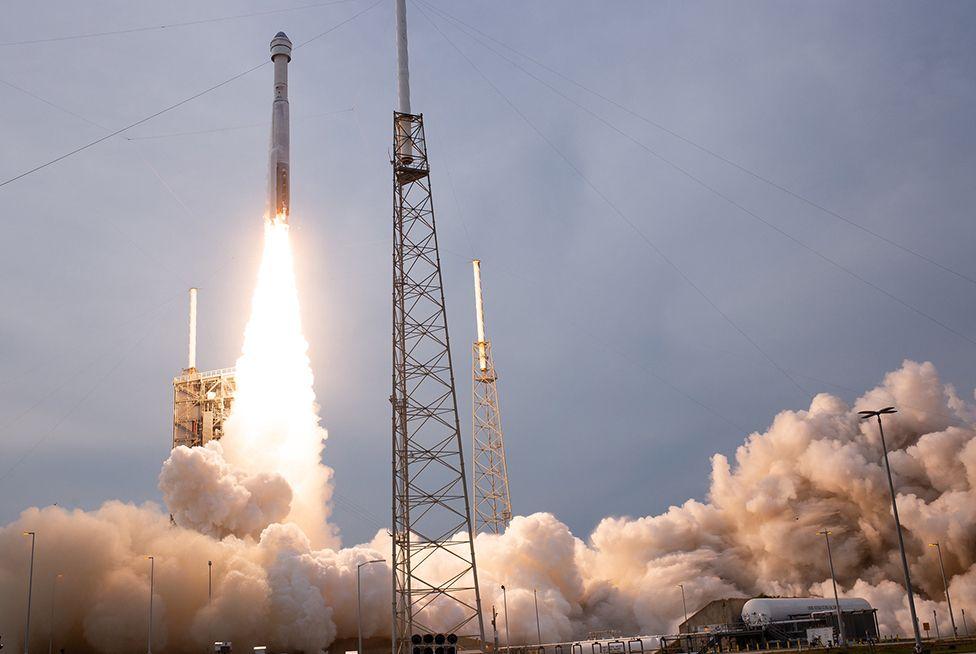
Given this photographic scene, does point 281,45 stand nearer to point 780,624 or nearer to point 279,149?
point 279,149

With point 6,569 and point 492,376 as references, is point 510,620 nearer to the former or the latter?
point 492,376

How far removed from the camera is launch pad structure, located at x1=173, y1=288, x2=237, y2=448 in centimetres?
9388

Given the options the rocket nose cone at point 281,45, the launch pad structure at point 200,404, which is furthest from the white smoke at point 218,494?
the rocket nose cone at point 281,45

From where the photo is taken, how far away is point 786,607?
79.0m

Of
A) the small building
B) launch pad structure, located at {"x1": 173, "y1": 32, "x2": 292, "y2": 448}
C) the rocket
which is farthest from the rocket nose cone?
the small building

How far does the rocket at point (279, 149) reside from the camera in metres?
80.1

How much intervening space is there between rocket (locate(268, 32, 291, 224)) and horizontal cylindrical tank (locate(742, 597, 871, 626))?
47.8 metres

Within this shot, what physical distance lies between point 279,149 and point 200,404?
93.1ft

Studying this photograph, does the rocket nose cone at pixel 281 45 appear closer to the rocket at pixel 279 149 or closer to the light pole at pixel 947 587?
the rocket at pixel 279 149

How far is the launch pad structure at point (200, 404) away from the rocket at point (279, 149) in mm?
20957

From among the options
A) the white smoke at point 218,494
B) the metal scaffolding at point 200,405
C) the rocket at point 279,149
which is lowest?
the white smoke at point 218,494

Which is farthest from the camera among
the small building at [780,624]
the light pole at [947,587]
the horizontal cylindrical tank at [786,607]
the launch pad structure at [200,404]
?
the launch pad structure at [200,404]

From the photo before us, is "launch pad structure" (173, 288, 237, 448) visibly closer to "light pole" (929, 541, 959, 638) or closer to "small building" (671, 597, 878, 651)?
"small building" (671, 597, 878, 651)

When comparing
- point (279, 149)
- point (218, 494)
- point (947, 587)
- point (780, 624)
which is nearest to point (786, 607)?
point (780, 624)
